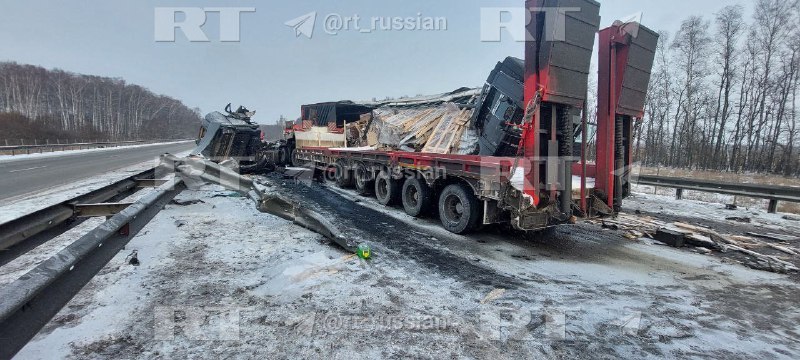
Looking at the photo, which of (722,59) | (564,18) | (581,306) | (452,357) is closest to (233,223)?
(452,357)

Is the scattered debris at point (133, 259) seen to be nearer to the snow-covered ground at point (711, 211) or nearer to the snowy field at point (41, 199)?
the snowy field at point (41, 199)

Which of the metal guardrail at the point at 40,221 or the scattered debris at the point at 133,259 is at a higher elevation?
the metal guardrail at the point at 40,221

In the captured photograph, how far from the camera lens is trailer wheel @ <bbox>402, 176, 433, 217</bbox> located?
7348 millimetres

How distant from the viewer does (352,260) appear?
4.62 m

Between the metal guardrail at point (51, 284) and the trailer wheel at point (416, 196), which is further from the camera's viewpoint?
the trailer wheel at point (416, 196)

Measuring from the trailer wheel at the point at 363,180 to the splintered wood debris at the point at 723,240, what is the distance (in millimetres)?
5506

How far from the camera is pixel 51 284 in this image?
4.73 ft

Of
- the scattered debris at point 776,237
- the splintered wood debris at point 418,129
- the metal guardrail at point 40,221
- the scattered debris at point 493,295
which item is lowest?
the scattered debris at point 493,295

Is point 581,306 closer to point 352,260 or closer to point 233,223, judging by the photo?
point 352,260

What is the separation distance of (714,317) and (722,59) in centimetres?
3331

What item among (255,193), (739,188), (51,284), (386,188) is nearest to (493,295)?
(255,193)

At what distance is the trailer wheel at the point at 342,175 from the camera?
11.0m

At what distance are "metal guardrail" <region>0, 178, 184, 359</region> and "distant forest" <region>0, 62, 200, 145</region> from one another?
43480 millimetres

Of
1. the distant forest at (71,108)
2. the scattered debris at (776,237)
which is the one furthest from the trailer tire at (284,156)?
the distant forest at (71,108)
